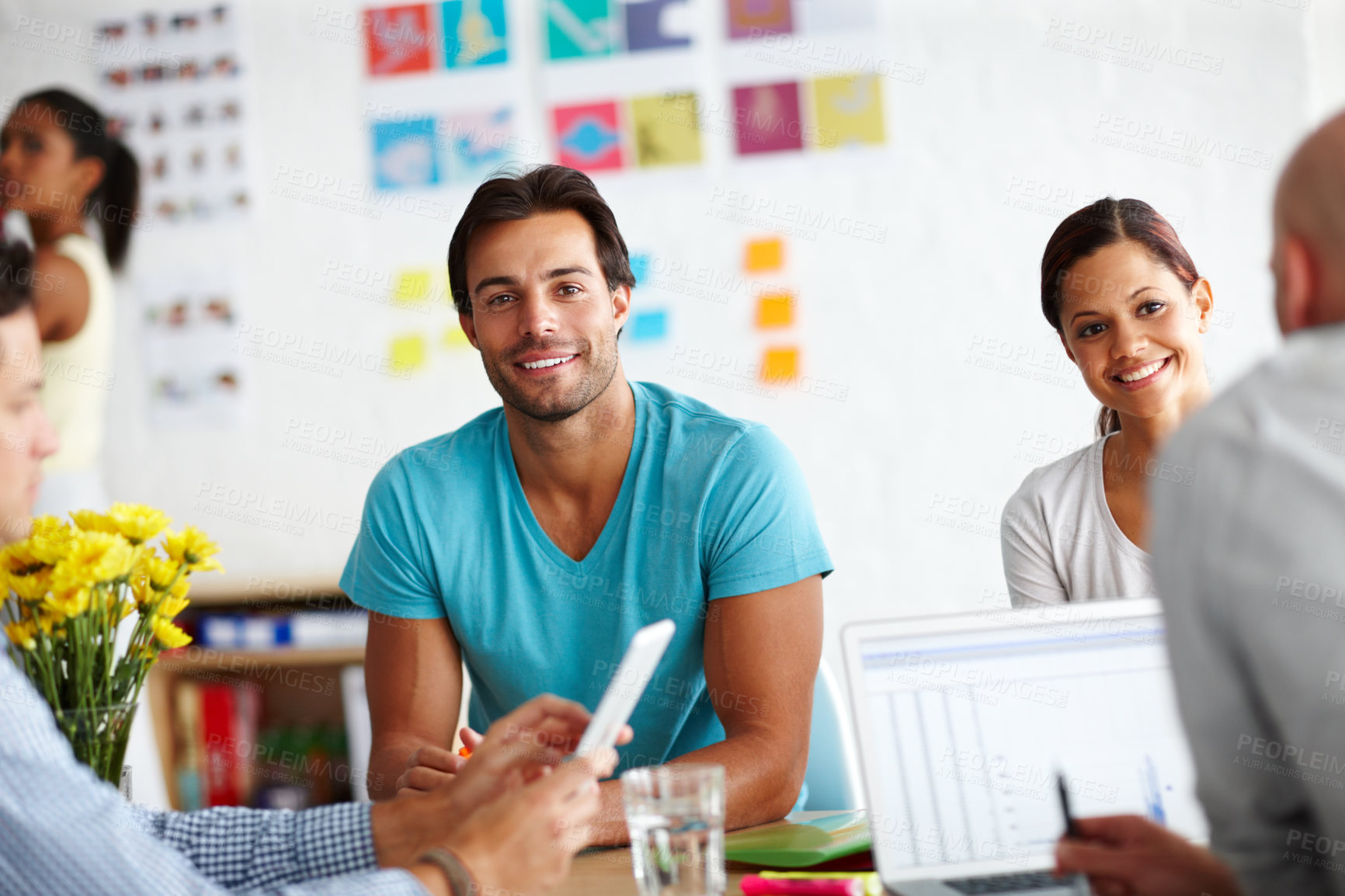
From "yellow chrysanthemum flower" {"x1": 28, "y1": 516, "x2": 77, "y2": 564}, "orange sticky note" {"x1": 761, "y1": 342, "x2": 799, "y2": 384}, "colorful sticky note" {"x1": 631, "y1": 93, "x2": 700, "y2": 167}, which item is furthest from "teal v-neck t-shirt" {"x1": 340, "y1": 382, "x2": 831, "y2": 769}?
"colorful sticky note" {"x1": 631, "y1": 93, "x2": 700, "y2": 167}

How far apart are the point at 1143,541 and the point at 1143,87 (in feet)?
5.58

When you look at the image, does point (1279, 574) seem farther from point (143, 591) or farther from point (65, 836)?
point (143, 591)

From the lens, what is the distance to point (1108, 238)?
5.55 ft

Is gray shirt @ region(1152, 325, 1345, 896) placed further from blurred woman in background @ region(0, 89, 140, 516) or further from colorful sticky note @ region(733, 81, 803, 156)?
blurred woman in background @ region(0, 89, 140, 516)

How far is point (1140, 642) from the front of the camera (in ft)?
3.39

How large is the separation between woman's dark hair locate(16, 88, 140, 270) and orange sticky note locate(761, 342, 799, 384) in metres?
1.90

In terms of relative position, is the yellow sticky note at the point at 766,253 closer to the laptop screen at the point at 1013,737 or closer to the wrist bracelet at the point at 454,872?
the laptop screen at the point at 1013,737

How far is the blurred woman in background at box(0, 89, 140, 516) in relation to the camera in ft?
9.43

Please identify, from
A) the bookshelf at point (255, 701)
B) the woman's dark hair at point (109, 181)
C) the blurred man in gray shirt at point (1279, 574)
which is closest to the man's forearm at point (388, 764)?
the blurred man in gray shirt at point (1279, 574)

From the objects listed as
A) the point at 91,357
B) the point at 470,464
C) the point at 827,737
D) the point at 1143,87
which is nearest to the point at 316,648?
the point at 91,357

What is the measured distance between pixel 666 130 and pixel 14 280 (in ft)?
7.21

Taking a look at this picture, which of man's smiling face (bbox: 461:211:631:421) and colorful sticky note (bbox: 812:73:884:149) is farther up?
colorful sticky note (bbox: 812:73:884:149)

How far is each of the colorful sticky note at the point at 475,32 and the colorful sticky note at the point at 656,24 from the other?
0.35 metres

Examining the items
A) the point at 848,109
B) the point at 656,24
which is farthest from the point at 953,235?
the point at 656,24
